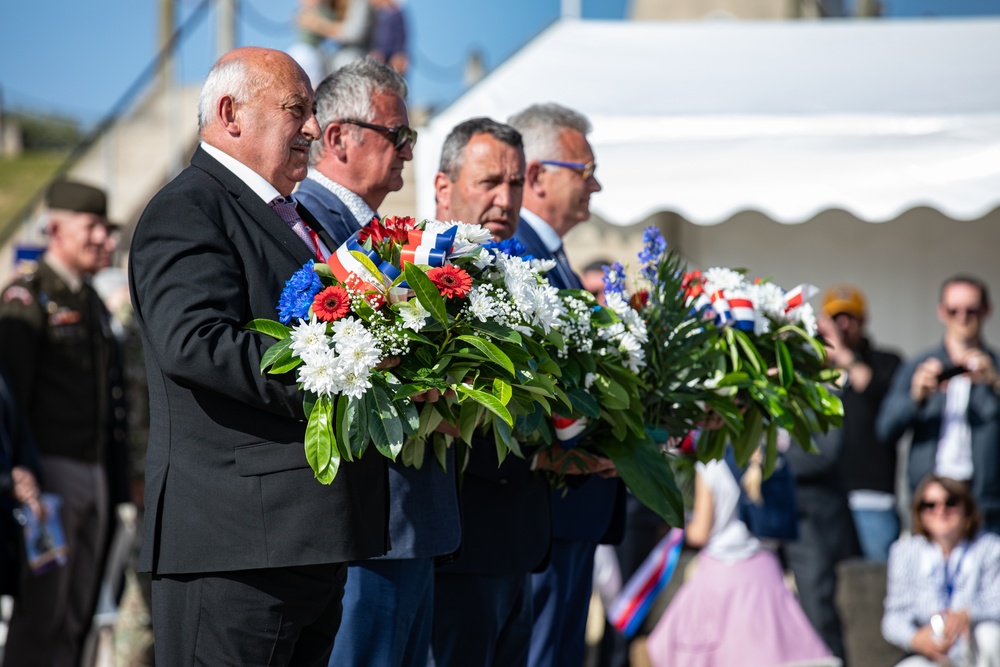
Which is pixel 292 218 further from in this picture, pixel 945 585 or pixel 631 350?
pixel 945 585

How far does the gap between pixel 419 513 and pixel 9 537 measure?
2496 mm

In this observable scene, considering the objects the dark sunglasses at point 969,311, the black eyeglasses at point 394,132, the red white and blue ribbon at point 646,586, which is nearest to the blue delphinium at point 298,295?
the black eyeglasses at point 394,132

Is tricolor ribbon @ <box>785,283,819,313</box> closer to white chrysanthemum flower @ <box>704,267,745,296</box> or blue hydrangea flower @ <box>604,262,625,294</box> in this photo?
white chrysanthemum flower @ <box>704,267,745,296</box>

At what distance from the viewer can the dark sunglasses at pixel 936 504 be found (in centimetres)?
599

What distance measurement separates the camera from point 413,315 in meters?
2.64

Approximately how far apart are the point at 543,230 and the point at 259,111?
60.4 inches

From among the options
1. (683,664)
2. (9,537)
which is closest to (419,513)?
(9,537)

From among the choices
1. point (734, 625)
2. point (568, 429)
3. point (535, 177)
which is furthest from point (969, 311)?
point (568, 429)

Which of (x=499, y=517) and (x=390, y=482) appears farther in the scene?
(x=499, y=517)

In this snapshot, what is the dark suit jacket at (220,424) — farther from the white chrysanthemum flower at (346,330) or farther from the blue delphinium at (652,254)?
the blue delphinium at (652,254)

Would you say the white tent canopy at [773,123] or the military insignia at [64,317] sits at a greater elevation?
the white tent canopy at [773,123]

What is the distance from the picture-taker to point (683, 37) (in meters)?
7.98

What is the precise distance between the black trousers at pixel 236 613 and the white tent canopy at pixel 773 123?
2.96 meters

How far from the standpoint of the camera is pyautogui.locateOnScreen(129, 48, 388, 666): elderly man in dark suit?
2.54m
